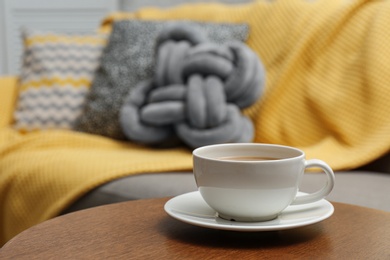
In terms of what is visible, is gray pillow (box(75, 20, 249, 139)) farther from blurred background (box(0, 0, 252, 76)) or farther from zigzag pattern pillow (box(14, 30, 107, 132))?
blurred background (box(0, 0, 252, 76))

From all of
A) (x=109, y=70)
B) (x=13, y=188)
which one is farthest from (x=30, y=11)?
(x=13, y=188)

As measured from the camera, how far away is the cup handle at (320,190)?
0.73m

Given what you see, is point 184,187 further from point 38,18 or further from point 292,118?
point 38,18

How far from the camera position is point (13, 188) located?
1521 mm

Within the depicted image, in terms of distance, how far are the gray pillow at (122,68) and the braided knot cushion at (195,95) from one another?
3.9 inches

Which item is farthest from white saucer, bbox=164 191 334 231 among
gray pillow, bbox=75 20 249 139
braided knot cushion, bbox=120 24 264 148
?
gray pillow, bbox=75 20 249 139

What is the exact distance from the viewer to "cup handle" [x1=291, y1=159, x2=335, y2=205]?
728mm

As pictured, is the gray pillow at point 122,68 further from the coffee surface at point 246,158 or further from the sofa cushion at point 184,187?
the coffee surface at point 246,158

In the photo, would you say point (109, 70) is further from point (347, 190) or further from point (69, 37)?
point (347, 190)

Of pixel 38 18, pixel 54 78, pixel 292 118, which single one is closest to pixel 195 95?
pixel 292 118

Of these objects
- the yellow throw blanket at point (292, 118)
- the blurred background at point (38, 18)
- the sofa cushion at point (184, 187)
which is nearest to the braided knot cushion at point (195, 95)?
the yellow throw blanket at point (292, 118)

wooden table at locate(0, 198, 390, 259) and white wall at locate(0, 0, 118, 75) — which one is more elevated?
white wall at locate(0, 0, 118, 75)

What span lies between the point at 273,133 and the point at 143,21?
1.77 feet

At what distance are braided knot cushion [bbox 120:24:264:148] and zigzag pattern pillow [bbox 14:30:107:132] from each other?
27 centimetres
